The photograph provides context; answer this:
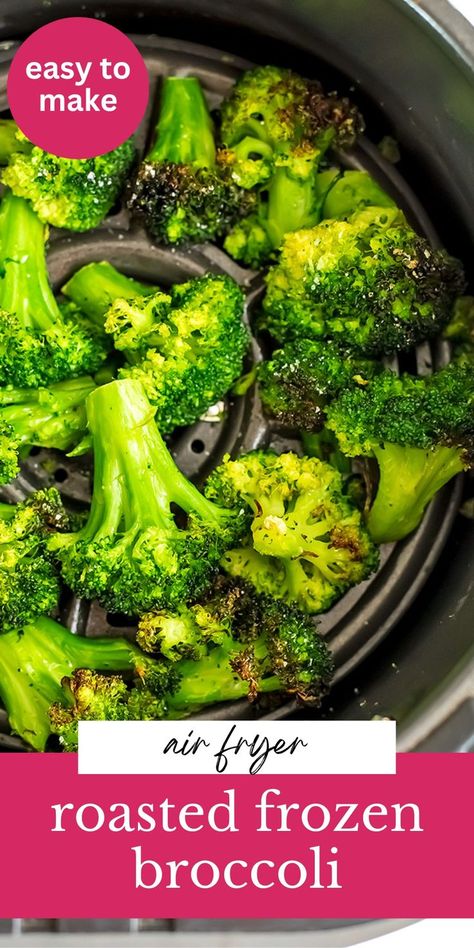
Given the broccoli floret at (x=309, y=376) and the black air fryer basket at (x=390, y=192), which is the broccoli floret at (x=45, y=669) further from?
the broccoli floret at (x=309, y=376)

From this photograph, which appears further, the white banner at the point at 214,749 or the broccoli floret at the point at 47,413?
the broccoli floret at the point at 47,413

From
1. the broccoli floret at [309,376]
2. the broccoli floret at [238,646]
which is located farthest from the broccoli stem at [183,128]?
the broccoli floret at [238,646]

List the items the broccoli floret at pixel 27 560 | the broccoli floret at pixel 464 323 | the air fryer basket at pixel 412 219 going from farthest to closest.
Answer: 1. the broccoli floret at pixel 464 323
2. the broccoli floret at pixel 27 560
3. the air fryer basket at pixel 412 219

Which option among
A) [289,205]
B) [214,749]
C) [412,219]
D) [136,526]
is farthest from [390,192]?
[214,749]

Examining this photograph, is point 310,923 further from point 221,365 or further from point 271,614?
point 221,365

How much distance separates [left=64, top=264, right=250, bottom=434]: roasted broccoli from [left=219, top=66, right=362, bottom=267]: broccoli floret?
6.2 inches

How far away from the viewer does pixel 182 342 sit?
4.59 feet

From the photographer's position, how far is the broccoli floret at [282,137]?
4.76 ft

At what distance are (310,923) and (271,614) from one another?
1.41 ft

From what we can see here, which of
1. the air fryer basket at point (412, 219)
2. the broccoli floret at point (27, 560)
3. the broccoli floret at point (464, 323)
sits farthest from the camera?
the broccoli floret at point (464, 323)

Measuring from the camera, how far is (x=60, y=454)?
159 cm

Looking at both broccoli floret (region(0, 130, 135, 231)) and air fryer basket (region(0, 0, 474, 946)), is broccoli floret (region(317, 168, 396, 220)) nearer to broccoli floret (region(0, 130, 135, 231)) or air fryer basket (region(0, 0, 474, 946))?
air fryer basket (region(0, 0, 474, 946))

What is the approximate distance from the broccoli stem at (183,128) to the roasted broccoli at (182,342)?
0.20 meters

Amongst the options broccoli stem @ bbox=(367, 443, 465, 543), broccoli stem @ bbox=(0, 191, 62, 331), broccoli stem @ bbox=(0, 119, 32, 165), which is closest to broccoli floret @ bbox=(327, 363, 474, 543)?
broccoli stem @ bbox=(367, 443, 465, 543)
